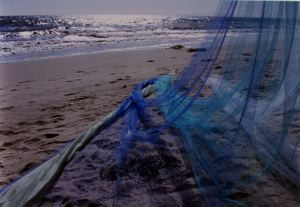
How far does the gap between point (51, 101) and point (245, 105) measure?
3.55 m

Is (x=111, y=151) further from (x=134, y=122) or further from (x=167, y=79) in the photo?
(x=167, y=79)

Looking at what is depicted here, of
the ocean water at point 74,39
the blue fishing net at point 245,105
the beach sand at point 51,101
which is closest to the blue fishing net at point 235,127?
the blue fishing net at point 245,105

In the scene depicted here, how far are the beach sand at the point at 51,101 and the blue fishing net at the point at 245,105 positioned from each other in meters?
1.02

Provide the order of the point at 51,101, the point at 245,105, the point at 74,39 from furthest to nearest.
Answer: the point at 74,39 < the point at 51,101 < the point at 245,105

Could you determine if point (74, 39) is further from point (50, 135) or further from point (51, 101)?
point (50, 135)

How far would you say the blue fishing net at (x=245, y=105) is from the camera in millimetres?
2439

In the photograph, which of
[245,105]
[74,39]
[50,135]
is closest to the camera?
[245,105]

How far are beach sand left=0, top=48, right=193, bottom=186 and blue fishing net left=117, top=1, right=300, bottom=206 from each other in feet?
3.35

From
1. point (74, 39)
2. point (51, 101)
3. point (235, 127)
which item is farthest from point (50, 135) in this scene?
point (74, 39)

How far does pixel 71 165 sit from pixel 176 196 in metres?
0.98

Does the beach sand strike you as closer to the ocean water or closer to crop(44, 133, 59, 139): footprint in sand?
crop(44, 133, 59, 139): footprint in sand

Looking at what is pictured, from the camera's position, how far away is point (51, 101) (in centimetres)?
530

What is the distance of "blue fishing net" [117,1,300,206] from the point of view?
8.00 feet

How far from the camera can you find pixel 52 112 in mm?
4668
